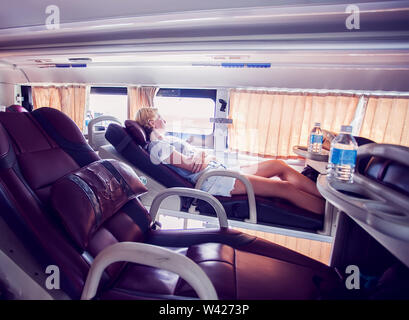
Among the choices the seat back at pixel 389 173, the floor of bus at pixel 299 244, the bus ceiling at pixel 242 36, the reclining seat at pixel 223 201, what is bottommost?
the floor of bus at pixel 299 244

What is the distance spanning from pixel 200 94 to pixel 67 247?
9.19ft

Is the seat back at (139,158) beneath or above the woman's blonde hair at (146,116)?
beneath

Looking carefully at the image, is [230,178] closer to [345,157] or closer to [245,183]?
[245,183]

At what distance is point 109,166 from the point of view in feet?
4.17

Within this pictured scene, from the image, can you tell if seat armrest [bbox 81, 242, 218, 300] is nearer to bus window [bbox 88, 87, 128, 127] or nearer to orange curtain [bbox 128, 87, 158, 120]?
orange curtain [bbox 128, 87, 158, 120]

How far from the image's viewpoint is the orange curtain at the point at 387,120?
2.65m

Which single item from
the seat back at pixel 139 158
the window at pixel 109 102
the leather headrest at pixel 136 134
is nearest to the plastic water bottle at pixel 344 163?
the seat back at pixel 139 158

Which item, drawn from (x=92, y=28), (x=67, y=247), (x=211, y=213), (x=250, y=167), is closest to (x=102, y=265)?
(x=67, y=247)

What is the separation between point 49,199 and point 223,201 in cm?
122

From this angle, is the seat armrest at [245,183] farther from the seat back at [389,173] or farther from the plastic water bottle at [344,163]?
the seat back at [389,173]

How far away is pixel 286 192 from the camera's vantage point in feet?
6.15

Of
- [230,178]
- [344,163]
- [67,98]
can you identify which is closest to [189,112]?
[230,178]

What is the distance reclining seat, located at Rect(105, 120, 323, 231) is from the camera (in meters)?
1.73
